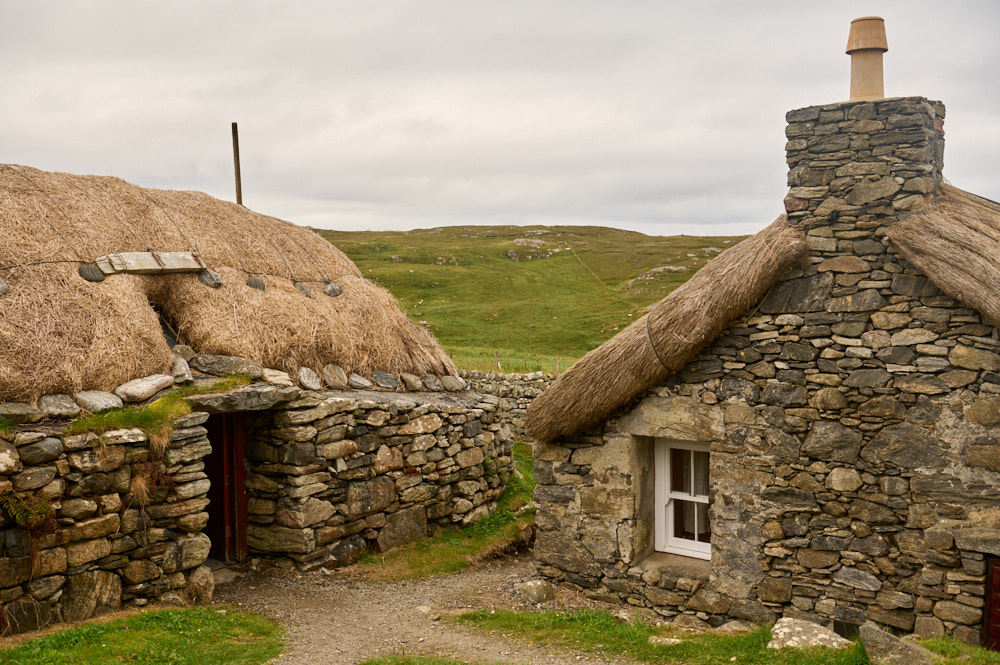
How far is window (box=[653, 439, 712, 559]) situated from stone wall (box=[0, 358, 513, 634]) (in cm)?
392

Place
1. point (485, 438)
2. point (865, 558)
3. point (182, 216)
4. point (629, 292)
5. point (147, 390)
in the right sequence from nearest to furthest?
point (865, 558)
point (147, 390)
point (182, 216)
point (485, 438)
point (629, 292)

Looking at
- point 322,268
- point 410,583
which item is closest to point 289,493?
point 410,583

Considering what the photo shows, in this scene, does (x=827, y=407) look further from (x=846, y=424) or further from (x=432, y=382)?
(x=432, y=382)

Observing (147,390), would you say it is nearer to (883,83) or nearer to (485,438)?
(485,438)

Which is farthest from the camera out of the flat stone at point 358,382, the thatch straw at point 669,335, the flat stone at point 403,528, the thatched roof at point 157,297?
the flat stone at point 358,382

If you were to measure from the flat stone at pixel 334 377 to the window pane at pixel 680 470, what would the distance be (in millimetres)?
4766

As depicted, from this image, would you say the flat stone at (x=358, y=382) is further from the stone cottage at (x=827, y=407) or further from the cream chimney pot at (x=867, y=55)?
the cream chimney pot at (x=867, y=55)

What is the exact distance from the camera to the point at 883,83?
26.7ft

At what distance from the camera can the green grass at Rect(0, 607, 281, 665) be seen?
6.53 meters

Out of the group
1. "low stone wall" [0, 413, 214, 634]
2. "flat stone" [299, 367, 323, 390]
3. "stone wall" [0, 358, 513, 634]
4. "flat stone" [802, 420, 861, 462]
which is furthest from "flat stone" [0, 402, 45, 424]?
"flat stone" [802, 420, 861, 462]

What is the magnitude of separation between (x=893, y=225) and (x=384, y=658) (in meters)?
6.39

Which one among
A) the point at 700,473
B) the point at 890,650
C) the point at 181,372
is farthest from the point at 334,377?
the point at 890,650

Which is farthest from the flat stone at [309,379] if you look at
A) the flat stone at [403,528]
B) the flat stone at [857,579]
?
the flat stone at [857,579]

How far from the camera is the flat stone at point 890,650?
5.57m
